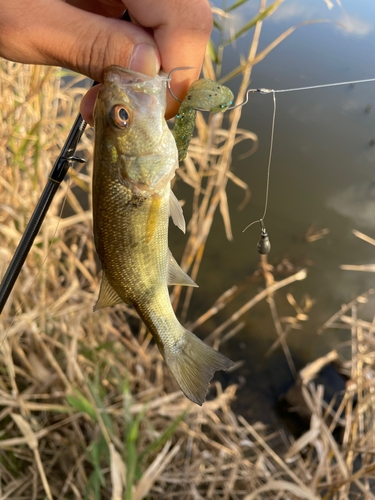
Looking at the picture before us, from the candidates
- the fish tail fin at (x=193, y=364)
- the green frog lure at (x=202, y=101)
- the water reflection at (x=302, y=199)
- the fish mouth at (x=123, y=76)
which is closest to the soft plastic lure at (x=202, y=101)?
the green frog lure at (x=202, y=101)

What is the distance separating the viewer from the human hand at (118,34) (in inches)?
42.3

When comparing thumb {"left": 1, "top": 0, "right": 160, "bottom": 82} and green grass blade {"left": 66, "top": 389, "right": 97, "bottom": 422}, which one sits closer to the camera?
thumb {"left": 1, "top": 0, "right": 160, "bottom": 82}

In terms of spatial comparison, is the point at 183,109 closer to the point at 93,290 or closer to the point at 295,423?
the point at 93,290

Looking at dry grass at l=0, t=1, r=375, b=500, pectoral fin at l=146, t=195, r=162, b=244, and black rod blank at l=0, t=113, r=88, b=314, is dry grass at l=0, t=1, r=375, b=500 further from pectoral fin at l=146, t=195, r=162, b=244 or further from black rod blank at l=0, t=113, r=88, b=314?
pectoral fin at l=146, t=195, r=162, b=244

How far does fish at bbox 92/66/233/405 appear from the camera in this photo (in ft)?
3.27

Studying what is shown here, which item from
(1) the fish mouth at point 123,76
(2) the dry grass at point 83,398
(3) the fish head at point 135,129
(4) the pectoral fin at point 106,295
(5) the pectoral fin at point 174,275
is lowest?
(2) the dry grass at point 83,398

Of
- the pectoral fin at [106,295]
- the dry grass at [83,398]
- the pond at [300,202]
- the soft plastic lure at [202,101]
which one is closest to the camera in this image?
the soft plastic lure at [202,101]

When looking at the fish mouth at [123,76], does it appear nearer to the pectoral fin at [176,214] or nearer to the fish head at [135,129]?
the fish head at [135,129]

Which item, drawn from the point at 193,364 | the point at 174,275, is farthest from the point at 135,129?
the point at 193,364

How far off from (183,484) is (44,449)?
33.4 inches

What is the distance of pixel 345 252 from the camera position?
3.81m

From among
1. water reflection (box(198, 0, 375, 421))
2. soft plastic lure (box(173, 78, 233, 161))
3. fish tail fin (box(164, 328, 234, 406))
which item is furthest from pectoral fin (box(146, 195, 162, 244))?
water reflection (box(198, 0, 375, 421))

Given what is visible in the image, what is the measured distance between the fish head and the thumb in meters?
0.12

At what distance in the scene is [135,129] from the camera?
1.02m
